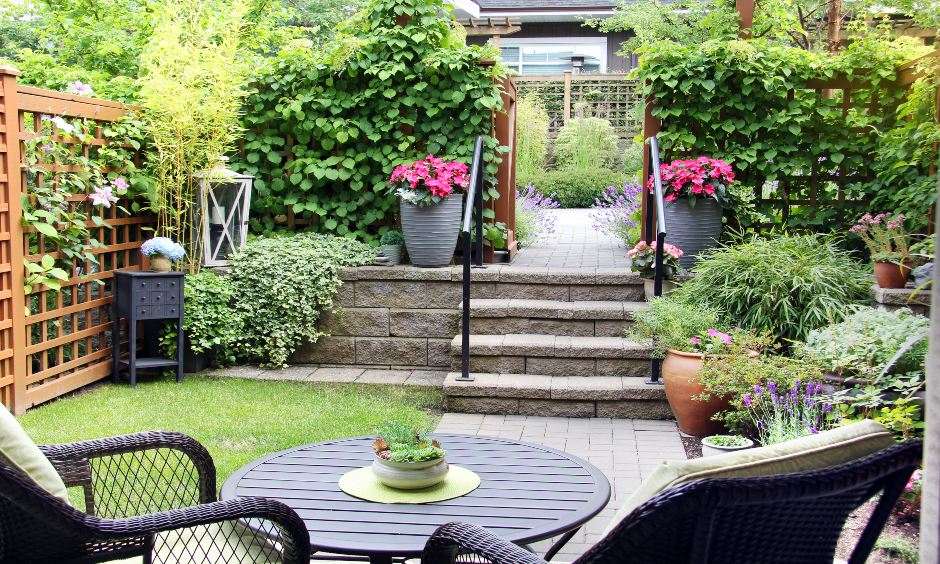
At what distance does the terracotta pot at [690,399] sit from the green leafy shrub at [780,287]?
0.53m

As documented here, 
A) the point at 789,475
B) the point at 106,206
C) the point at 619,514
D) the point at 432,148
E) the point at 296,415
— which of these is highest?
the point at 432,148

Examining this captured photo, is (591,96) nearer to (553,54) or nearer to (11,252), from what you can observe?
(553,54)

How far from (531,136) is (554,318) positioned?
8.18 meters

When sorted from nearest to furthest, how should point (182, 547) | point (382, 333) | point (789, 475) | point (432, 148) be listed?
1. point (789, 475)
2. point (182, 547)
3. point (382, 333)
4. point (432, 148)

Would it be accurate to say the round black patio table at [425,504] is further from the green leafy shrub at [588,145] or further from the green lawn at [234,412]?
the green leafy shrub at [588,145]

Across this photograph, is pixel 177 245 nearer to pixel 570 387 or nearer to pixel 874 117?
pixel 570 387

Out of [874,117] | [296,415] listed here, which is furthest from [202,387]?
[874,117]

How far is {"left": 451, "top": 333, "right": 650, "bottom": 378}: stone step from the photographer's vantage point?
214 inches

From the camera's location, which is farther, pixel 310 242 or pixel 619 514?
pixel 310 242

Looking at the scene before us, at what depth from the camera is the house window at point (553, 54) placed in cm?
1756

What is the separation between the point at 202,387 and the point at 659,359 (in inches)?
111

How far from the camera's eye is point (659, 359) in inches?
205

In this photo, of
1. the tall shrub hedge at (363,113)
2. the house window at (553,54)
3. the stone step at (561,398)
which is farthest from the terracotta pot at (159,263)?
the house window at (553,54)

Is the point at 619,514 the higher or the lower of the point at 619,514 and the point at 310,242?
the lower
